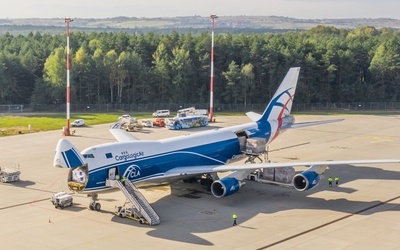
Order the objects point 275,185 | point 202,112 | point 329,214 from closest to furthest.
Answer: point 329,214 < point 275,185 < point 202,112

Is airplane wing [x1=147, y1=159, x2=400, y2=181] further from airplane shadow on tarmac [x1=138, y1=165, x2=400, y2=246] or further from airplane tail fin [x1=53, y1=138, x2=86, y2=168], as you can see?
airplane tail fin [x1=53, y1=138, x2=86, y2=168]

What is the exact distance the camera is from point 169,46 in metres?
146

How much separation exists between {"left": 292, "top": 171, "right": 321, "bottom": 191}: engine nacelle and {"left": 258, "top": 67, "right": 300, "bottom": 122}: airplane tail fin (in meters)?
Answer: 12.9

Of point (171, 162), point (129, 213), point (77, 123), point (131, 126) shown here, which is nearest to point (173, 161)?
point (171, 162)

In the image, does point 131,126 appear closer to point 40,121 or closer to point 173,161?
point 40,121

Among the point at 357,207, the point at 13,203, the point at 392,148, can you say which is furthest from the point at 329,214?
the point at 392,148

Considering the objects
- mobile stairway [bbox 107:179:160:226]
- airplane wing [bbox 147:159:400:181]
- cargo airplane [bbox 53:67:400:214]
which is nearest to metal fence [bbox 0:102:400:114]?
cargo airplane [bbox 53:67:400:214]

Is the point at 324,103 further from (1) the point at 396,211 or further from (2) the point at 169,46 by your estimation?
(1) the point at 396,211

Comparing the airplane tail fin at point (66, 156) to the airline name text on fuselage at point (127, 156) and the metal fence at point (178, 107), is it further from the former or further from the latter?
the metal fence at point (178, 107)

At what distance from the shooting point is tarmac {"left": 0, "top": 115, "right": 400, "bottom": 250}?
38031 mm

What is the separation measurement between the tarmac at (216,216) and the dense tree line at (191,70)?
6496 cm

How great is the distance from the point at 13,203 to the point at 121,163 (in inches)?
391

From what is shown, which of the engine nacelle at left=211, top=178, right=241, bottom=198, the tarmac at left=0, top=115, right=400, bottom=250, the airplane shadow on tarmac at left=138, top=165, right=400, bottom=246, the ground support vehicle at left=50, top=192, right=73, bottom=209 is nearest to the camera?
the tarmac at left=0, top=115, right=400, bottom=250

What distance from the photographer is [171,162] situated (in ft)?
159
